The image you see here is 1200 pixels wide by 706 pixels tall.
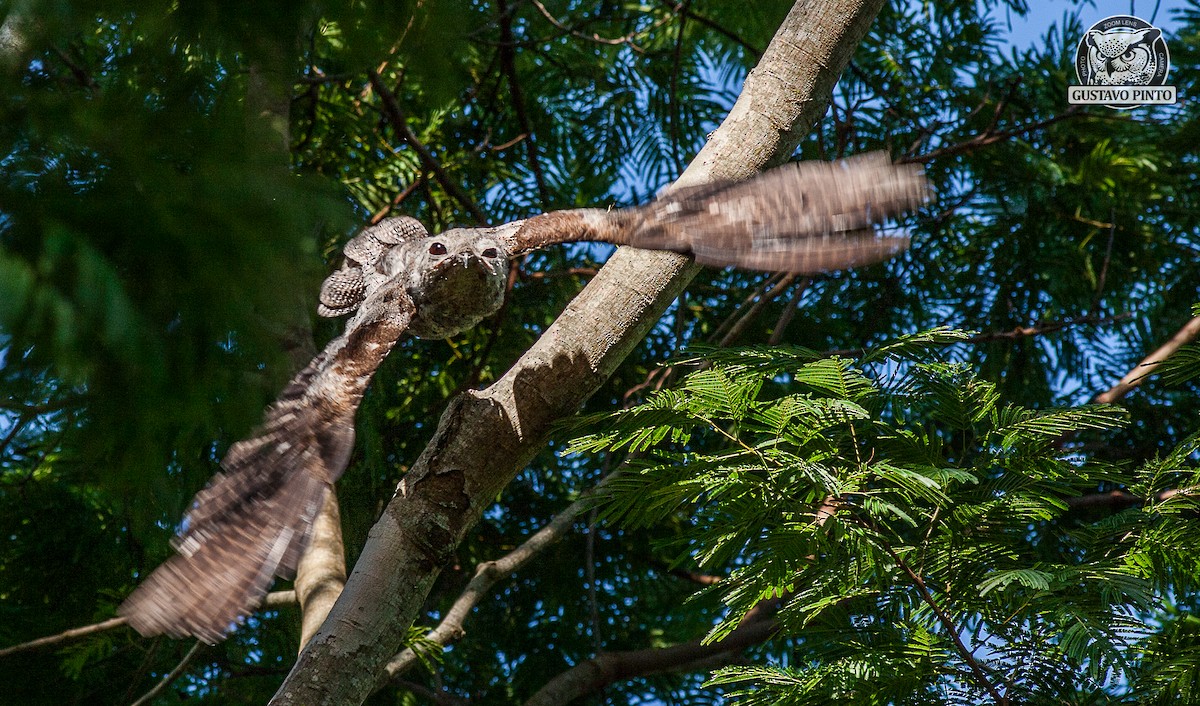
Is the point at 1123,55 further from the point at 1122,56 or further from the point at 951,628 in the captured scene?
the point at 951,628

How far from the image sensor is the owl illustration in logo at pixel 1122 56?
2.77 m

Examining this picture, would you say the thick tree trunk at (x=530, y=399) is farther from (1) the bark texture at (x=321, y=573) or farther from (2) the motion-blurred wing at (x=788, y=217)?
(1) the bark texture at (x=321, y=573)

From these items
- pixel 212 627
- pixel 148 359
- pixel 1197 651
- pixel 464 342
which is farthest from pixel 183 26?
pixel 464 342

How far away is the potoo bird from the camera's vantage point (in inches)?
49.9

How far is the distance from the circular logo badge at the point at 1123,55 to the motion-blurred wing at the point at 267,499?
7.13ft

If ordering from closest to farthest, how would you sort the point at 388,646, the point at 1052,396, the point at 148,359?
the point at 148,359 → the point at 388,646 → the point at 1052,396

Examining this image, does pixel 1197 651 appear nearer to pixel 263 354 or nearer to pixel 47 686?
pixel 263 354

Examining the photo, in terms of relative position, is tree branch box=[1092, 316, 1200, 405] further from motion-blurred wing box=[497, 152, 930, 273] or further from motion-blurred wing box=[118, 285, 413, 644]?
motion-blurred wing box=[118, 285, 413, 644]

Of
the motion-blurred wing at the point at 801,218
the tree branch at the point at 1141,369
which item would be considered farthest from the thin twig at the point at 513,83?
the tree branch at the point at 1141,369

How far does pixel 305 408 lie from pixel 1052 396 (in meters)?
2.07

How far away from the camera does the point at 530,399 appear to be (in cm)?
159

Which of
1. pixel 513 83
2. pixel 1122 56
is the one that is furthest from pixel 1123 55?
pixel 513 83

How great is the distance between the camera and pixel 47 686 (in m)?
2.29

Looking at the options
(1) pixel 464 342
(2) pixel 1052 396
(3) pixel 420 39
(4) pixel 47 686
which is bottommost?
(4) pixel 47 686
